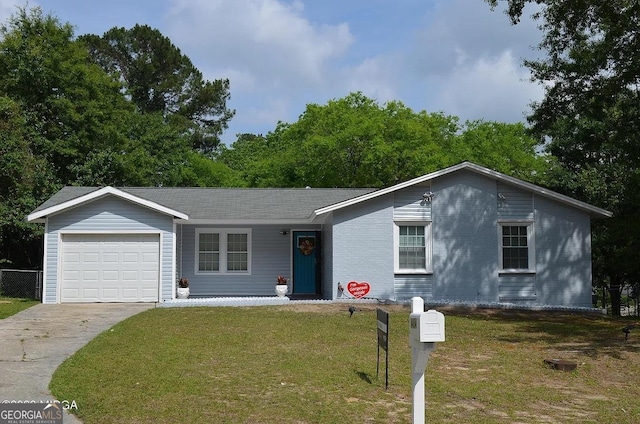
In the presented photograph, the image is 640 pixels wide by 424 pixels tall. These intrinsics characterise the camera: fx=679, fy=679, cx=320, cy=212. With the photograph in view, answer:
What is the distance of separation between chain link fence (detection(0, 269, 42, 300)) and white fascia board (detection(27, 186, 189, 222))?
3864 millimetres

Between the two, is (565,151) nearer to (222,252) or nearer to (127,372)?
(222,252)

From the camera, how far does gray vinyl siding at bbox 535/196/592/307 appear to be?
2180 centimetres

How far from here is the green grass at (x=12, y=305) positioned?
18.0 meters

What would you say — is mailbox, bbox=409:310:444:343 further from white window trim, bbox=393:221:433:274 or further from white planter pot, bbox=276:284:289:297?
white planter pot, bbox=276:284:289:297

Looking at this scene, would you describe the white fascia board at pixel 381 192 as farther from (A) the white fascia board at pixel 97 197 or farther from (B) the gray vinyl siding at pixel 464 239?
(A) the white fascia board at pixel 97 197

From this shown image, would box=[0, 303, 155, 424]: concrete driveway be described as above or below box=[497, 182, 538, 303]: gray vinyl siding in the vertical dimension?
below

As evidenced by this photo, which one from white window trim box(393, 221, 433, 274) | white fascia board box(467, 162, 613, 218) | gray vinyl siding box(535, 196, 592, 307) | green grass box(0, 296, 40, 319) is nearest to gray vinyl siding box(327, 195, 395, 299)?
white window trim box(393, 221, 433, 274)

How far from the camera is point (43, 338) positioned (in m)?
13.5

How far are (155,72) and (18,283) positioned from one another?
28.7m

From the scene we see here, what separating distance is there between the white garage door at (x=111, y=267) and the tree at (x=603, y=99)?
12641 millimetres

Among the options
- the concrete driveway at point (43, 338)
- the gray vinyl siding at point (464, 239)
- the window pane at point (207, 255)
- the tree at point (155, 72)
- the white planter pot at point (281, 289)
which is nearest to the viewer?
the concrete driveway at point (43, 338)

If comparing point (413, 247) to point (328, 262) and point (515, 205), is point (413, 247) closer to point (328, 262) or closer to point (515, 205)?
point (328, 262)

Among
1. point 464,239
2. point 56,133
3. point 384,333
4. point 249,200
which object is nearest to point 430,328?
point 384,333

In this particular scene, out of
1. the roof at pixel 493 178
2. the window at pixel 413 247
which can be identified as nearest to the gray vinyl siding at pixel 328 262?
the roof at pixel 493 178
